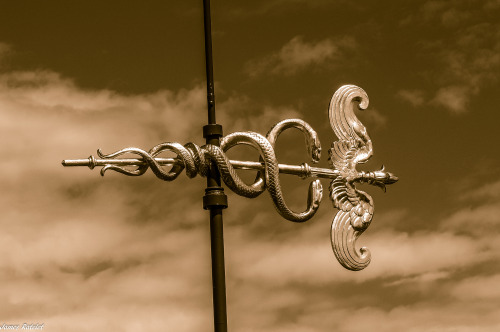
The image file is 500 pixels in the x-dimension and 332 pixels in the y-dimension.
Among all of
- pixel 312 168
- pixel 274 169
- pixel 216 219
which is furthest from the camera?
pixel 312 168

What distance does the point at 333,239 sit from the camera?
26.0 feet

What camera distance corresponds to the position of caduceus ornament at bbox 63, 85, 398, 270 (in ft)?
23.2

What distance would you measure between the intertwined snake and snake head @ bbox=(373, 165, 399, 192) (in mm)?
688

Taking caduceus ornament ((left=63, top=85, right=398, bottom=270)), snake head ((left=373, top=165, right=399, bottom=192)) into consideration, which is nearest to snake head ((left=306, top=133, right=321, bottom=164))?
caduceus ornament ((left=63, top=85, right=398, bottom=270))

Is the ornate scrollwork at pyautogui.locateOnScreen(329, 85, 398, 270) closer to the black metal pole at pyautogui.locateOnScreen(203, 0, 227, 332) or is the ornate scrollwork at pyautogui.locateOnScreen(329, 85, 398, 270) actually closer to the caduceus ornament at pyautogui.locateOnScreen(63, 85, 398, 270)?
the caduceus ornament at pyautogui.locateOnScreen(63, 85, 398, 270)

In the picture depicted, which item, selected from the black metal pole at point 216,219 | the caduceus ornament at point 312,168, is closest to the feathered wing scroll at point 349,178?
the caduceus ornament at point 312,168

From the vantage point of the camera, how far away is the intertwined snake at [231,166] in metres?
7.07

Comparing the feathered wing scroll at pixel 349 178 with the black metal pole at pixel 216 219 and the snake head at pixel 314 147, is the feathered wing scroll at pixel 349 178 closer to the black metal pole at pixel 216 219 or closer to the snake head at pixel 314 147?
the snake head at pixel 314 147

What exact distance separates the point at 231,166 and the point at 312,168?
3.12ft

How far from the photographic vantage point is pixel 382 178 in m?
8.42

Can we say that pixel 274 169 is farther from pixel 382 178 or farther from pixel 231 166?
pixel 382 178

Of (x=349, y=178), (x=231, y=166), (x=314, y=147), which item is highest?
(x=314, y=147)

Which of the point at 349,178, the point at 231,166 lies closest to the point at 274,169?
the point at 231,166

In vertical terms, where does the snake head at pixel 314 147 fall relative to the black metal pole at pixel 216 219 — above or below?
above
